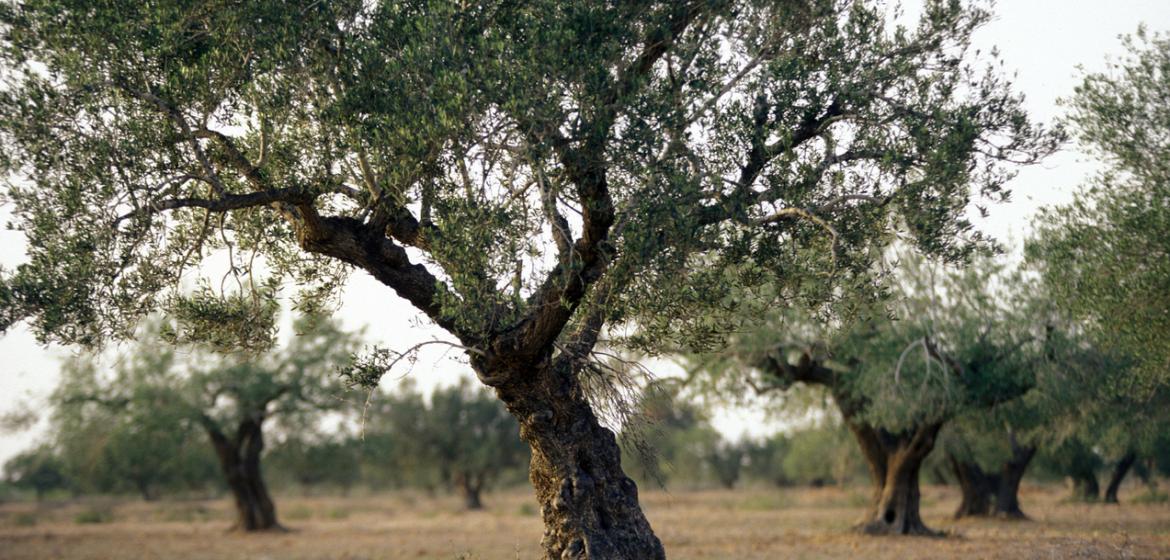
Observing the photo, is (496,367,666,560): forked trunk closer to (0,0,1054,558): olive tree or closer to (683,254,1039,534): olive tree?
(0,0,1054,558): olive tree

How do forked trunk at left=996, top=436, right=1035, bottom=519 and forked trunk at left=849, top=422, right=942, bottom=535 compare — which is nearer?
forked trunk at left=849, top=422, right=942, bottom=535

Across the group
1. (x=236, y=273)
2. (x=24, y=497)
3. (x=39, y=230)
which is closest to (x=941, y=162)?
(x=236, y=273)

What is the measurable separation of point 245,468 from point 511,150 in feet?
91.0

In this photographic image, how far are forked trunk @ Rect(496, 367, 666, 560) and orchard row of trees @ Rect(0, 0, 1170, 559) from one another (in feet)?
0.11

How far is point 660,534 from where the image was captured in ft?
96.4

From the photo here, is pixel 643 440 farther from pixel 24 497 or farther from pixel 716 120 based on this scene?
pixel 24 497

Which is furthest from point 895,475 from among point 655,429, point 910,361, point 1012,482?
point 655,429

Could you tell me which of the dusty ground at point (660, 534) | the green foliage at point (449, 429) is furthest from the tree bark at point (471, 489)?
the dusty ground at point (660, 534)

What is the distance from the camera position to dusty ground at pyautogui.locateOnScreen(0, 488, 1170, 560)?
20734 mm

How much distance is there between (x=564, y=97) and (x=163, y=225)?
4623 millimetres

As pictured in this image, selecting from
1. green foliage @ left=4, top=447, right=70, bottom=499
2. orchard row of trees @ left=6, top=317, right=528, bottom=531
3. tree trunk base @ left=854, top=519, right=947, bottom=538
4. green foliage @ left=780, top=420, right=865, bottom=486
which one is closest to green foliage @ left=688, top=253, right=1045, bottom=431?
tree trunk base @ left=854, top=519, right=947, bottom=538

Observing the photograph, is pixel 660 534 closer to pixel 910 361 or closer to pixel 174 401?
pixel 910 361

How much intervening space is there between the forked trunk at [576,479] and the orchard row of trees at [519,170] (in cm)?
3

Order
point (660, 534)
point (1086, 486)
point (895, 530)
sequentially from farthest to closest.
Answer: point (1086, 486), point (660, 534), point (895, 530)
